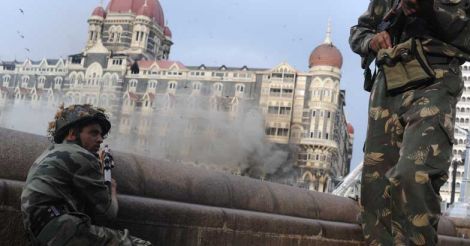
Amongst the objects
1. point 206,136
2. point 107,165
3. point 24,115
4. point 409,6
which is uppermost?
point 24,115

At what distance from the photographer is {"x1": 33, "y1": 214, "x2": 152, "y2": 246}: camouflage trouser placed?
234 centimetres

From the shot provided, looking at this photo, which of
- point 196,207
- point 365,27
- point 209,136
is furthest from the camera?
point 209,136

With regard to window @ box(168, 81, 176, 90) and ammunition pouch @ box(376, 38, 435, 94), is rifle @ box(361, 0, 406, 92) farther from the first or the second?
window @ box(168, 81, 176, 90)

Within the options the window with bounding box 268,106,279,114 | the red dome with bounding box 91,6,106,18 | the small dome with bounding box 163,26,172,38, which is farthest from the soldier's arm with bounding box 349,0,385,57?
the small dome with bounding box 163,26,172,38

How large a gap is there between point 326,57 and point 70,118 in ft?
235

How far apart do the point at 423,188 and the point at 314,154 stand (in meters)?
67.6

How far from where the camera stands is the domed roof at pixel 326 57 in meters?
73.1

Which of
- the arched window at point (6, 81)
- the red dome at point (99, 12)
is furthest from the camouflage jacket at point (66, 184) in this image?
the arched window at point (6, 81)

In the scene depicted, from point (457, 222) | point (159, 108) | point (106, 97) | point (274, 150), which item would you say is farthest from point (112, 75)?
point (457, 222)

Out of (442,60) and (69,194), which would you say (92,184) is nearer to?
(69,194)

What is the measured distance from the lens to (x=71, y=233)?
2352 millimetres

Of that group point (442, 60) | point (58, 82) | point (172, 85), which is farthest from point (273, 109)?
point (442, 60)

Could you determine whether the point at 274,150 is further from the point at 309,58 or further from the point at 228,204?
the point at 228,204

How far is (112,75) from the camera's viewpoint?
7644 cm
